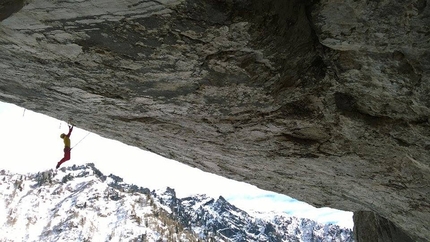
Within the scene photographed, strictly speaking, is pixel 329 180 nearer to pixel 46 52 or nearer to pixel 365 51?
pixel 365 51

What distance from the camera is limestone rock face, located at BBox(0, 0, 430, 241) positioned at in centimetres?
545

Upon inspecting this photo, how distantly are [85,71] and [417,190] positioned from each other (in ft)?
28.1

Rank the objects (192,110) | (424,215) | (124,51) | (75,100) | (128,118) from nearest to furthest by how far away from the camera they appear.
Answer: (124,51), (192,110), (75,100), (128,118), (424,215)

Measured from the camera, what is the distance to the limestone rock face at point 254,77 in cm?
545

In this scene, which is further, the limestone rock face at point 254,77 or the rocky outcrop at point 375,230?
the rocky outcrop at point 375,230

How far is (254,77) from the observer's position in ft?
22.0

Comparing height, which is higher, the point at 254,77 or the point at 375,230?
the point at 254,77

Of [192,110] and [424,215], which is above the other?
[192,110]

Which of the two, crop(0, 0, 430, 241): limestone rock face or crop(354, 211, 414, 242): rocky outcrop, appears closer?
crop(0, 0, 430, 241): limestone rock face

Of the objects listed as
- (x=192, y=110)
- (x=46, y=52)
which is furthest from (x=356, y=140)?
(x=46, y=52)

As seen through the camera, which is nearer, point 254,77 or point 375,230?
point 254,77

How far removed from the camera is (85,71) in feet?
25.4

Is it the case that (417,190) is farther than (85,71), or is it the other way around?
(417,190)

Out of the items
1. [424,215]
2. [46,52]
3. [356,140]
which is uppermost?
[46,52]
